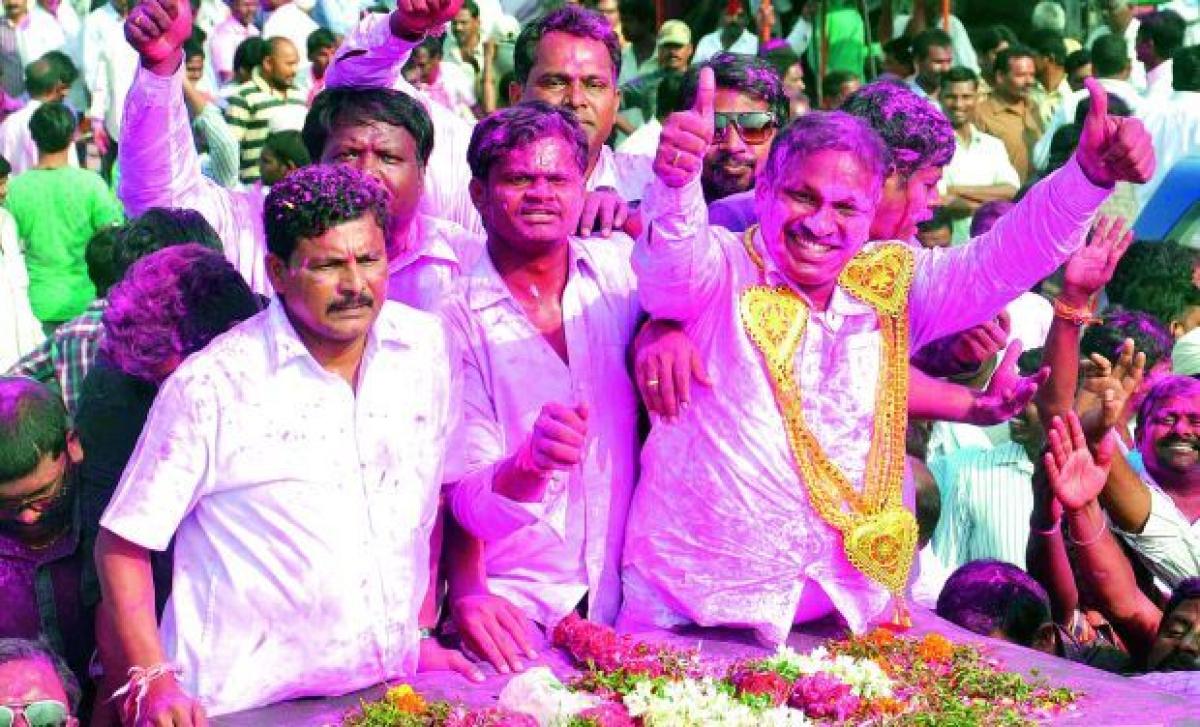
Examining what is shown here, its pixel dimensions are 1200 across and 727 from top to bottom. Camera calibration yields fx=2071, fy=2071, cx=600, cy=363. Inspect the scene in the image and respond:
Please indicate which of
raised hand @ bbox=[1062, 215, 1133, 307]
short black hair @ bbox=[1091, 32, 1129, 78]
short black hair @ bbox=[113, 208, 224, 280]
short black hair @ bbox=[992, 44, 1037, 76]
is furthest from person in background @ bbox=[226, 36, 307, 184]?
raised hand @ bbox=[1062, 215, 1133, 307]

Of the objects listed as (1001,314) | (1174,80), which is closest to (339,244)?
(1001,314)

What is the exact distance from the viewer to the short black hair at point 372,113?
5.43 meters

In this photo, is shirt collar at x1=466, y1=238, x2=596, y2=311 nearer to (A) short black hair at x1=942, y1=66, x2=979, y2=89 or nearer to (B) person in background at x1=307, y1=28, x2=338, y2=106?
(A) short black hair at x1=942, y1=66, x2=979, y2=89

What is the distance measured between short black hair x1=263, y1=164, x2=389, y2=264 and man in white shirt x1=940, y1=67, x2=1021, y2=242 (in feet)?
21.4

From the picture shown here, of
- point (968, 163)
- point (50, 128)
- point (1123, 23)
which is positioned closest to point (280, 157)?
point (50, 128)

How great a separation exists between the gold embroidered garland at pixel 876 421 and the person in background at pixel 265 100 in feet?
22.3

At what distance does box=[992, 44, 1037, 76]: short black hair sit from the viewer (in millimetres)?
12195

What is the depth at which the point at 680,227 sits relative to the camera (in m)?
4.53

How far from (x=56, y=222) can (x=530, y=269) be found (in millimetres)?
5994

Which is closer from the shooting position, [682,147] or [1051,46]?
[682,147]

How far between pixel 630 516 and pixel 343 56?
1.59 metres

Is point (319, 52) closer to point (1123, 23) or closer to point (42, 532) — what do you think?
point (1123, 23)

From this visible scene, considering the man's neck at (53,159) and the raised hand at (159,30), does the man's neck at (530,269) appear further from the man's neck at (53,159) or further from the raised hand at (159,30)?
the man's neck at (53,159)

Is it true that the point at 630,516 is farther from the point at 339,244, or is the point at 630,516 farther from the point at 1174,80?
the point at 1174,80
